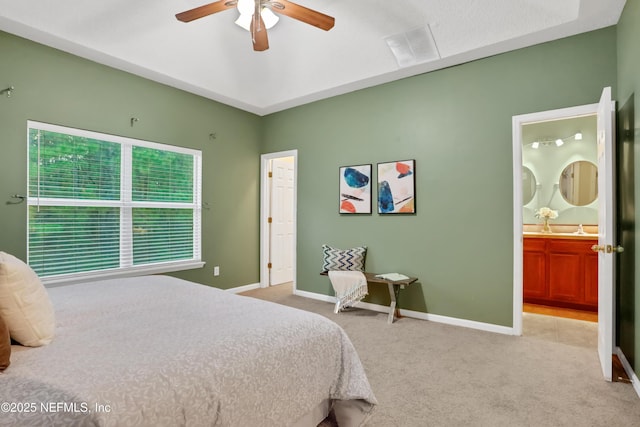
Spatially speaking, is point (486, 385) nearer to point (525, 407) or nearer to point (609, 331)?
point (525, 407)

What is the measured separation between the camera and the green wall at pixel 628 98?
7.29 ft

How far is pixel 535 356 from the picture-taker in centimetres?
274

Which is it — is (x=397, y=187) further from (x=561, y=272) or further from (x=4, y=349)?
(x=4, y=349)

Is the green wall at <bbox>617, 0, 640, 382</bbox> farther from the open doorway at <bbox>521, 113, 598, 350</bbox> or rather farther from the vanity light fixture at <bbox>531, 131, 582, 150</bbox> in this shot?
the vanity light fixture at <bbox>531, 131, 582, 150</bbox>

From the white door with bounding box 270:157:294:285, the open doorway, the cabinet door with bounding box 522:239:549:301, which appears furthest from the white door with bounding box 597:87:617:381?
the white door with bounding box 270:157:294:285

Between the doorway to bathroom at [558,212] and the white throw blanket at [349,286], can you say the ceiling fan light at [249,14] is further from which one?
the white throw blanket at [349,286]

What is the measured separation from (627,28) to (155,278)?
13.2ft

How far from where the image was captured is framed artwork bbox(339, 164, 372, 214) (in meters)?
4.20

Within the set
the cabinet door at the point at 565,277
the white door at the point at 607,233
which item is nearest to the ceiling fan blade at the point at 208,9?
the white door at the point at 607,233

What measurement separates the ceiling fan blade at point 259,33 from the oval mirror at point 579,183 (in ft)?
14.4

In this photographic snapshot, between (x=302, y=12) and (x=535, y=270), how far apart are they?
161 inches

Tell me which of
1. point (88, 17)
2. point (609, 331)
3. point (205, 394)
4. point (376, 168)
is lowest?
point (609, 331)

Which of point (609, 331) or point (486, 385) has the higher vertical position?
point (609, 331)

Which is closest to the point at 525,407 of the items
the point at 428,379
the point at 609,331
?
the point at 428,379
